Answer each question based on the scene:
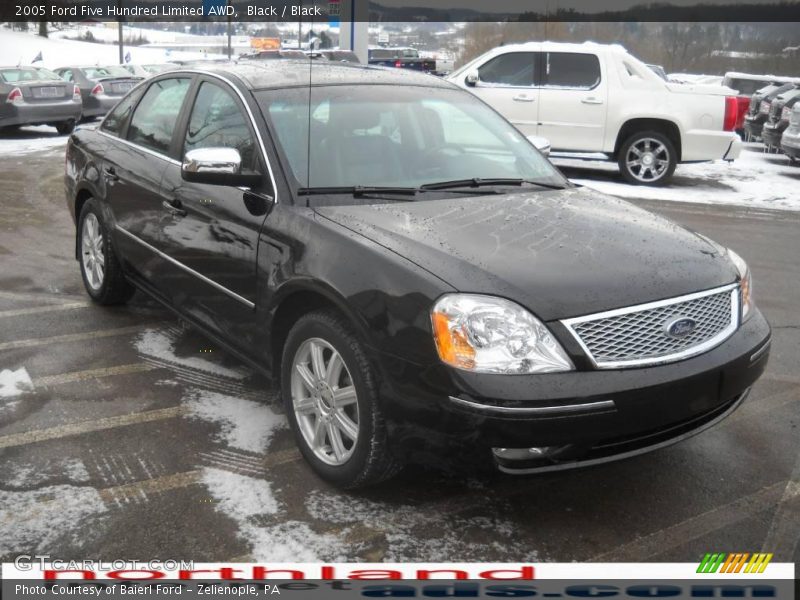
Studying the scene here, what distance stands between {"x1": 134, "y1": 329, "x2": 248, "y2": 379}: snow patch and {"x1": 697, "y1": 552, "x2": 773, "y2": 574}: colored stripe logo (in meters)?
2.56

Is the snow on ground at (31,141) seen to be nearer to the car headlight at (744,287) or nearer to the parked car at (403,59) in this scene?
the car headlight at (744,287)

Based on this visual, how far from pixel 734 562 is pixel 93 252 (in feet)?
14.4

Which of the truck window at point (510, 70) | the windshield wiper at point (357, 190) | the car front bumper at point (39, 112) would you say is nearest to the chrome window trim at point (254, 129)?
the windshield wiper at point (357, 190)

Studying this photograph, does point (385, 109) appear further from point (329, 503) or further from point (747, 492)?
point (747, 492)

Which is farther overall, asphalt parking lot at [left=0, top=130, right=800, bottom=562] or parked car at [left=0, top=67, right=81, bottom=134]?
parked car at [left=0, top=67, right=81, bottom=134]

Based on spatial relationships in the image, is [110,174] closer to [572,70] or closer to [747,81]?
[572,70]

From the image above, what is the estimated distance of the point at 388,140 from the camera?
13.3 feet

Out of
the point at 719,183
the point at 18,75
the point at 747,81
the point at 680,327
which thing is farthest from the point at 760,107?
the point at 680,327

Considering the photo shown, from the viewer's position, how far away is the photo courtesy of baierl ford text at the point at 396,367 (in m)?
2.82

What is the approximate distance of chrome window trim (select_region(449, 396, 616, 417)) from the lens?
276 cm

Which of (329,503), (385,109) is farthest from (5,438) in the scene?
(385,109)

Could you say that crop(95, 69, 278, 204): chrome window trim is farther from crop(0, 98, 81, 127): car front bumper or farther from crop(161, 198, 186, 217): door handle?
crop(0, 98, 81, 127): car front bumper

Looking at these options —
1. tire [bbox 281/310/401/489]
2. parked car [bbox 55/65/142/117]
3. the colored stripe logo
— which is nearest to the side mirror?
tire [bbox 281/310/401/489]

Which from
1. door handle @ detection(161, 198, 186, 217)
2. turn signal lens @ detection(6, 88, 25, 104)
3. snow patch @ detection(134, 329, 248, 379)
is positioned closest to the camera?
door handle @ detection(161, 198, 186, 217)
